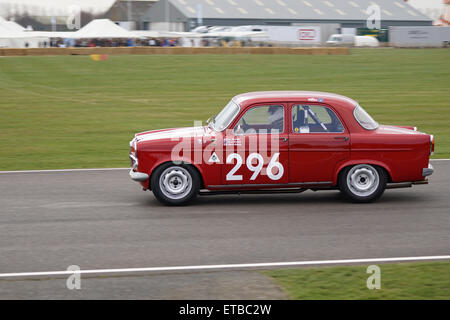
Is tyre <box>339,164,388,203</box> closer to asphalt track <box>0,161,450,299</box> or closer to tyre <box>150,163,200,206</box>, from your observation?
asphalt track <box>0,161,450,299</box>

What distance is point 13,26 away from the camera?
51.7m

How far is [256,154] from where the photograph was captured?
31.0 feet

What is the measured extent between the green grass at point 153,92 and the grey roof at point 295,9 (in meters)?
35.9

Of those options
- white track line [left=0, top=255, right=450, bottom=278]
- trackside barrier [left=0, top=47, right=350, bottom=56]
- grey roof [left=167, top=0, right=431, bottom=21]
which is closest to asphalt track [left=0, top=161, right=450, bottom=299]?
white track line [left=0, top=255, right=450, bottom=278]

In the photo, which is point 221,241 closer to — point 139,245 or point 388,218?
point 139,245

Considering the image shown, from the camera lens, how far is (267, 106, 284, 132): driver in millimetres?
9602

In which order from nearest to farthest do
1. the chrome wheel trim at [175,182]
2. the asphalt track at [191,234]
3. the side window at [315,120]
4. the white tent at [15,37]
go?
the asphalt track at [191,234]
the chrome wheel trim at [175,182]
the side window at [315,120]
the white tent at [15,37]

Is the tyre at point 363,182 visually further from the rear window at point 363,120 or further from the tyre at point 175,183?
the tyre at point 175,183

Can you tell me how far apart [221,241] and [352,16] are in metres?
81.0

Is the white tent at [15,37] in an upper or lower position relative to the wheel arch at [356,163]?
upper

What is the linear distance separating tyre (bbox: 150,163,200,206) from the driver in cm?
131

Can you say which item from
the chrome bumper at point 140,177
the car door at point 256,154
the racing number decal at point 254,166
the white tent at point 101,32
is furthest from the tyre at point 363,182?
the white tent at point 101,32

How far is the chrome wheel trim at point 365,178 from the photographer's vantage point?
31.7 feet
